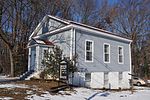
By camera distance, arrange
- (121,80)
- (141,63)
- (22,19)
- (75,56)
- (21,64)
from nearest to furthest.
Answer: (75,56) → (121,80) → (21,64) → (22,19) → (141,63)

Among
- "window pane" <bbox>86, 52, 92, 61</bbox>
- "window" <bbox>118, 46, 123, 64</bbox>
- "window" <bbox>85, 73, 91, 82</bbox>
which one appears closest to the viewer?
"window" <bbox>85, 73, 91, 82</bbox>

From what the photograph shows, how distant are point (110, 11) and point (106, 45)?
71.8 feet

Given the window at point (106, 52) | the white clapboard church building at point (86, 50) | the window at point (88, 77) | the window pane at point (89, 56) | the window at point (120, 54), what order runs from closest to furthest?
1. the white clapboard church building at point (86, 50)
2. the window at point (88, 77)
3. the window pane at point (89, 56)
4. the window at point (106, 52)
5. the window at point (120, 54)

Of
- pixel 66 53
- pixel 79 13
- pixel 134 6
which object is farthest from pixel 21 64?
pixel 134 6

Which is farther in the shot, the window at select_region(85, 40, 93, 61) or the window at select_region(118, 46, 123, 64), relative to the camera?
the window at select_region(118, 46, 123, 64)

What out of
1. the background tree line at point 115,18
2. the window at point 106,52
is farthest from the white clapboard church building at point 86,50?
the background tree line at point 115,18

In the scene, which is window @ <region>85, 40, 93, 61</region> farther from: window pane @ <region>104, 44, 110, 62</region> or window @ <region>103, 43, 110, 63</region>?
window pane @ <region>104, 44, 110, 62</region>

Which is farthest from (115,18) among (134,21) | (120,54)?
(120,54)

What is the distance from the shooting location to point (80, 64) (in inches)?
756

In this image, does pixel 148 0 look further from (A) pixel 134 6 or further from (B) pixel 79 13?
(B) pixel 79 13

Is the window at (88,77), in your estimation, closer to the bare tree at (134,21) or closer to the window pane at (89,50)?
the window pane at (89,50)

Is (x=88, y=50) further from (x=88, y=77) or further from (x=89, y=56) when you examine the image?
(x=88, y=77)

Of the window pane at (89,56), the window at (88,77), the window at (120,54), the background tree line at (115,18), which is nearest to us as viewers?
the window at (88,77)

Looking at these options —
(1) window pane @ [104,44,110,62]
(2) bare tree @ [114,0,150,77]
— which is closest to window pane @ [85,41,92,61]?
(1) window pane @ [104,44,110,62]
